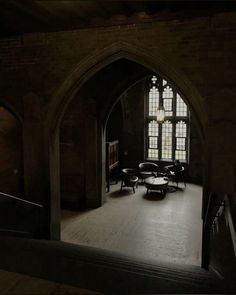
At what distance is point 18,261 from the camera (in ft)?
12.0

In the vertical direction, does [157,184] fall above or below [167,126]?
below

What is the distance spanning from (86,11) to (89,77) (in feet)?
3.98

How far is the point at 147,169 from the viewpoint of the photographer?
11.0 metres

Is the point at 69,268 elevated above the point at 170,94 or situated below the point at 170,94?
below

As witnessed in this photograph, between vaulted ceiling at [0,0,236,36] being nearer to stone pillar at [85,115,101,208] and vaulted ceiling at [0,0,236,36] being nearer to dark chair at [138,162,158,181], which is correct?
stone pillar at [85,115,101,208]

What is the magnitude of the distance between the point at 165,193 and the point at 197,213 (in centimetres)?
188

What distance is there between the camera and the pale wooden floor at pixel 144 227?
5555 millimetres

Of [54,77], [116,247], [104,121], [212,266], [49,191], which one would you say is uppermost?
[54,77]

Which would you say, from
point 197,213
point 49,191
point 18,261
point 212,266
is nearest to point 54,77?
point 49,191

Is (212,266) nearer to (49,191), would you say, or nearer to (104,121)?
(49,191)

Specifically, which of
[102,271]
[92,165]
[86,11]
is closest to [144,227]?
[92,165]

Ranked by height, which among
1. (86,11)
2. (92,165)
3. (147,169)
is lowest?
(147,169)

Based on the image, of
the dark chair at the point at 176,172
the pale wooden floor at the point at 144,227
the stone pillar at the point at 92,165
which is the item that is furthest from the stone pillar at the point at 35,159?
the dark chair at the point at 176,172

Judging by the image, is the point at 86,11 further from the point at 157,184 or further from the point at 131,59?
the point at 157,184
